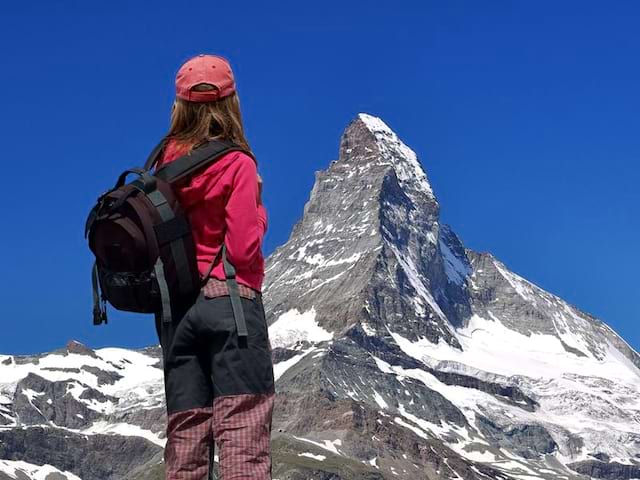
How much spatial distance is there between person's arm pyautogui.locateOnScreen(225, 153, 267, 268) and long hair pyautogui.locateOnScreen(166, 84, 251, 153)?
0.28m

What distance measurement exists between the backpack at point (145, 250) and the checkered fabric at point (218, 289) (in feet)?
0.21

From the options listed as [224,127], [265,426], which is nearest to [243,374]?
[265,426]

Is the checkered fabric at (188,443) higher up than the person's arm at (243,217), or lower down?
lower down

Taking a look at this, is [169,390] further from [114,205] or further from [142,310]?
[114,205]

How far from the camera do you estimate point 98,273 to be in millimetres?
13641

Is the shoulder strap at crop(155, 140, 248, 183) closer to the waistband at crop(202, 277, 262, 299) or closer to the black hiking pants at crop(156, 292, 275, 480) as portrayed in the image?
the waistband at crop(202, 277, 262, 299)

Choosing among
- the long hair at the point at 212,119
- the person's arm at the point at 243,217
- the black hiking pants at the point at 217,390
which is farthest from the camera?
the long hair at the point at 212,119


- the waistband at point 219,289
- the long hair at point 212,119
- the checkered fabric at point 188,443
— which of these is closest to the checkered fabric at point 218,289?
the waistband at point 219,289

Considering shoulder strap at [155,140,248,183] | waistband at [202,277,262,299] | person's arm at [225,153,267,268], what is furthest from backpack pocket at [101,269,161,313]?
shoulder strap at [155,140,248,183]

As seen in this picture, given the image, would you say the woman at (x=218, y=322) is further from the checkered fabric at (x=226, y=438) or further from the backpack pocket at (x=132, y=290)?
the backpack pocket at (x=132, y=290)

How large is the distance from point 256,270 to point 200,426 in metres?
1.49

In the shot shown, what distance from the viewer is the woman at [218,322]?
43.3 ft

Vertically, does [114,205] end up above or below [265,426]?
above

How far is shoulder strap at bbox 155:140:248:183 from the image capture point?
540 inches
